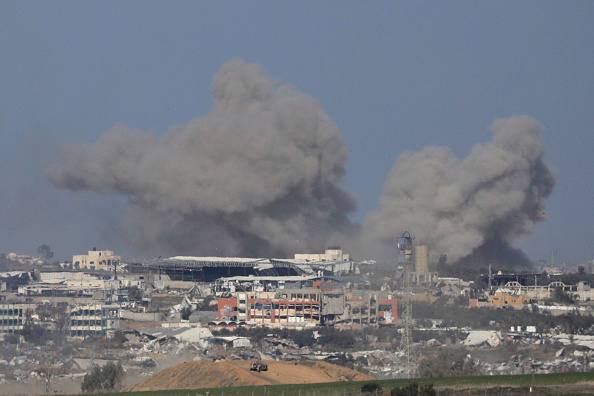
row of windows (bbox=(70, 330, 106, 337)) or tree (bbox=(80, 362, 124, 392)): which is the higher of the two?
row of windows (bbox=(70, 330, 106, 337))

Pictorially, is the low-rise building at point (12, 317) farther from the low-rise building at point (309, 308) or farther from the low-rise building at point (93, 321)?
the low-rise building at point (309, 308)

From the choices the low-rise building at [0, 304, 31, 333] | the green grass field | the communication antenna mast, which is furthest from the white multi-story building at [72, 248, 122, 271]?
the green grass field

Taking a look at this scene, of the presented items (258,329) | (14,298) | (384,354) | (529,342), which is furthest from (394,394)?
(14,298)

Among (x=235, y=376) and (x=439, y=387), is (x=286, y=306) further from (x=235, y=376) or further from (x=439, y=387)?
(x=439, y=387)

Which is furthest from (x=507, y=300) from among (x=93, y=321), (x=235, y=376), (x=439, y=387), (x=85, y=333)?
(x=439, y=387)

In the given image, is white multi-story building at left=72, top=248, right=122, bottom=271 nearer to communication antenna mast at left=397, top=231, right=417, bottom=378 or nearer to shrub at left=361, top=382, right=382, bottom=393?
communication antenna mast at left=397, top=231, right=417, bottom=378

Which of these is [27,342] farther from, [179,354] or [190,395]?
[190,395]

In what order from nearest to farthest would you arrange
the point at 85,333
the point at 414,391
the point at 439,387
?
→ the point at 414,391 → the point at 439,387 → the point at 85,333
